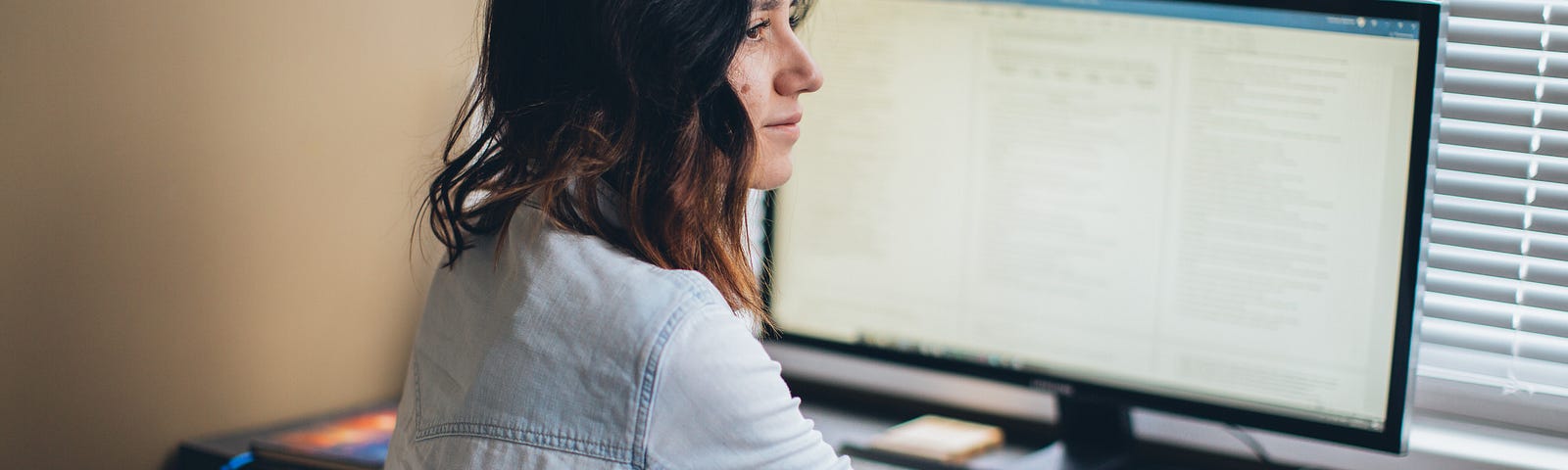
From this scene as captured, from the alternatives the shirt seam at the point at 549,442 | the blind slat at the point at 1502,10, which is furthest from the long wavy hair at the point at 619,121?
the blind slat at the point at 1502,10

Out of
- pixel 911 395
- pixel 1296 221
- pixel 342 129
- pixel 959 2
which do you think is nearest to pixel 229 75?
pixel 342 129

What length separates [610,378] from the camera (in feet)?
1.98

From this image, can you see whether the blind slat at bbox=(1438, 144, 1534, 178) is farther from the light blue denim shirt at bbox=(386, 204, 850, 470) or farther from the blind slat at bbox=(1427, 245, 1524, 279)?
the light blue denim shirt at bbox=(386, 204, 850, 470)

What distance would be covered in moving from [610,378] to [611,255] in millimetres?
76

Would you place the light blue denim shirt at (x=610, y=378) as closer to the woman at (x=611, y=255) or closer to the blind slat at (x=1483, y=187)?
the woman at (x=611, y=255)

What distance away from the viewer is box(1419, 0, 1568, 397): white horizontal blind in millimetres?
990

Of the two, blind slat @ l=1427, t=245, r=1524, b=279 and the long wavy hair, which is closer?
the long wavy hair

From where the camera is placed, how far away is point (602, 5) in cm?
65

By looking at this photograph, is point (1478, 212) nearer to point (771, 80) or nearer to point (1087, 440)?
point (1087, 440)

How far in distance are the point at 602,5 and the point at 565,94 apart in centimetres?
6

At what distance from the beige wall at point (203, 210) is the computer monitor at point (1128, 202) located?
14.5 inches

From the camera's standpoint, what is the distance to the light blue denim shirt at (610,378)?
599 millimetres

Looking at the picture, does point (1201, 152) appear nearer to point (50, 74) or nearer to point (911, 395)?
point (911, 395)

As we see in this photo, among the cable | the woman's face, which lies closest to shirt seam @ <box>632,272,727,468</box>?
the woman's face
